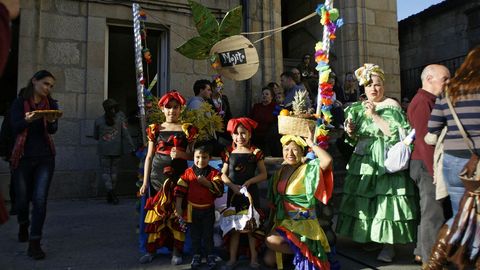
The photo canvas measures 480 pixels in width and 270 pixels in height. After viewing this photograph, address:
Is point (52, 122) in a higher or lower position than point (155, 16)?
lower

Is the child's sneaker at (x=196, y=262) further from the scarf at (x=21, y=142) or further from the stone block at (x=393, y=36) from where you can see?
the stone block at (x=393, y=36)

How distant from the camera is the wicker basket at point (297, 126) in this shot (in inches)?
135

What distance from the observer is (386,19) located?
9.72 m

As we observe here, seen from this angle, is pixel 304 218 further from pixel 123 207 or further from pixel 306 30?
pixel 306 30

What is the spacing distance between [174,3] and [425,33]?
32.6 feet

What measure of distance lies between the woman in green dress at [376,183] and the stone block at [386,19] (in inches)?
257

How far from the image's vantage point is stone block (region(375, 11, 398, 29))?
9.62 m

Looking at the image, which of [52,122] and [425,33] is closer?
[52,122]

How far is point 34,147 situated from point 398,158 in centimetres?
371

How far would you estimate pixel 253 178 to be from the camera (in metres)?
3.61

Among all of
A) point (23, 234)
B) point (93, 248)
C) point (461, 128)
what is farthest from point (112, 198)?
point (461, 128)

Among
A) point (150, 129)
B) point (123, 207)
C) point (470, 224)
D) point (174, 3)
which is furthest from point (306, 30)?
point (470, 224)

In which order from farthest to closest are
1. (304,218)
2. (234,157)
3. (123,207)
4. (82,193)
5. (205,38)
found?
(82,193), (123,207), (205,38), (234,157), (304,218)

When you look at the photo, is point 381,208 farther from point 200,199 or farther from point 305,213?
point 200,199
